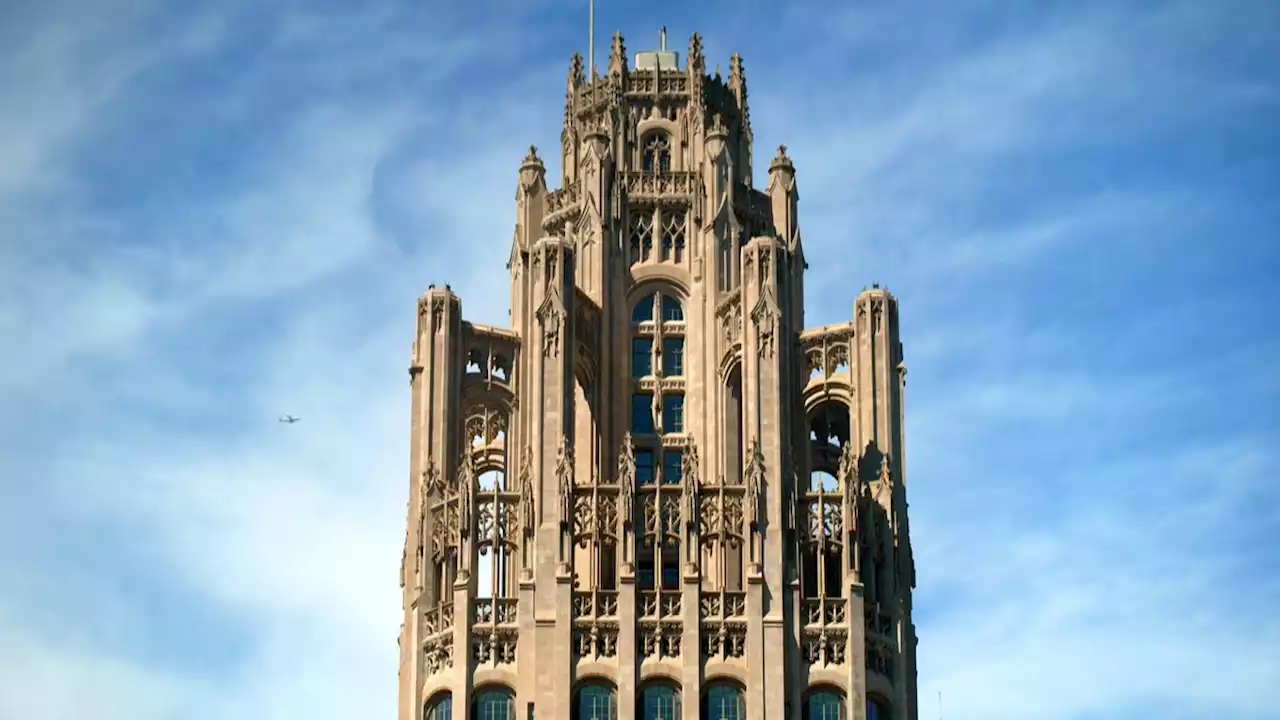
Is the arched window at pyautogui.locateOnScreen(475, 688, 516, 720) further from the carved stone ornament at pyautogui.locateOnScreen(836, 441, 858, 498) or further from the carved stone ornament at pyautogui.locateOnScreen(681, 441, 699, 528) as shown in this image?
the carved stone ornament at pyautogui.locateOnScreen(836, 441, 858, 498)

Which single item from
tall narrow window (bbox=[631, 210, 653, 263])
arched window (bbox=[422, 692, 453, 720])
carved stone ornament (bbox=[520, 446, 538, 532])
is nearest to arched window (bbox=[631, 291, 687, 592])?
tall narrow window (bbox=[631, 210, 653, 263])

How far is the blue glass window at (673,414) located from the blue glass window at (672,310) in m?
3.09

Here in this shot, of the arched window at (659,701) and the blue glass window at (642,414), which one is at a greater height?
the blue glass window at (642,414)

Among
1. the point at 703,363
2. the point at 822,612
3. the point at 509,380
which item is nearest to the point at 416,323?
the point at 509,380

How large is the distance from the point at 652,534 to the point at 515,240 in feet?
53.6

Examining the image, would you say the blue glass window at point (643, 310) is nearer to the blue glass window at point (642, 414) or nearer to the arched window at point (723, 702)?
the blue glass window at point (642, 414)

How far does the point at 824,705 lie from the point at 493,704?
11.0 metres

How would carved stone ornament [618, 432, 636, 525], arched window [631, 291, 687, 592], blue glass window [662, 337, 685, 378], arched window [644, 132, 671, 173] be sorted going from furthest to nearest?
arched window [644, 132, 671, 173], blue glass window [662, 337, 685, 378], arched window [631, 291, 687, 592], carved stone ornament [618, 432, 636, 525]

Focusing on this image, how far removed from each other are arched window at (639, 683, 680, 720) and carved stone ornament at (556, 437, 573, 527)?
632 cm

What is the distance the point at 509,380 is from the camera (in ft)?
346

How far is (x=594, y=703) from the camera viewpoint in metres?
97.8

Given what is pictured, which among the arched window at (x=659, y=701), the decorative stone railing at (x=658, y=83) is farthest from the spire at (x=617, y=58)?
the arched window at (x=659, y=701)

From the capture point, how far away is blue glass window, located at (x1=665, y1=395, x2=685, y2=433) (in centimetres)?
10712

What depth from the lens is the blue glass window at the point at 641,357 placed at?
107938 mm
